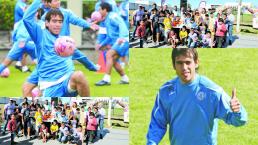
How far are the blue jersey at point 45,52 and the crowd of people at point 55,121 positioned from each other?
1.07 feet

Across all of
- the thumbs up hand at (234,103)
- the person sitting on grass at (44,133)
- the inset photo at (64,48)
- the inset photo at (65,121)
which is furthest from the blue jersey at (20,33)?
the thumbs up hand at (234,103)

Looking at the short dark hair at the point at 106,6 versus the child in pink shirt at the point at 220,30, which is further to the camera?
the child in pink shirt at the point at 220,30

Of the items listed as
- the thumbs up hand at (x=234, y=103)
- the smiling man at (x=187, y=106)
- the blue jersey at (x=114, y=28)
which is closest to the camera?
the thumbs up hand at (x=234, y=103)

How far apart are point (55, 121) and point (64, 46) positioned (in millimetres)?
902

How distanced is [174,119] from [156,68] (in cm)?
281

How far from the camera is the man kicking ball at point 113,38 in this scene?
16.7 ft

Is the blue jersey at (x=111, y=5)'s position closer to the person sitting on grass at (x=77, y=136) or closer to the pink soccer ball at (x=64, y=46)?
the pink soccer ball at (x=64, y=46)

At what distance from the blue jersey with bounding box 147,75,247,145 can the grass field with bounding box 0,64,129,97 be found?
1.43 meters

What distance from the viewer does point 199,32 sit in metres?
5.51

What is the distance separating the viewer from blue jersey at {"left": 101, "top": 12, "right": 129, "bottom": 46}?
5.09 m

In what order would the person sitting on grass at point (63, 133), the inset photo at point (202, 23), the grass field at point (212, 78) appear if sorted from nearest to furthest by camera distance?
the person sitting on grass at point (63, 133) → the inset photo at point (202, 23) → the grass field at point (212, 78)

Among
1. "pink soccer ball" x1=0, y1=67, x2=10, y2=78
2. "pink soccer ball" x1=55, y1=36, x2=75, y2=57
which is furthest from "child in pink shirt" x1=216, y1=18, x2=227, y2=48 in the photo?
"pink soccer ball" x1=0, y1=67, x2=10, y2=78

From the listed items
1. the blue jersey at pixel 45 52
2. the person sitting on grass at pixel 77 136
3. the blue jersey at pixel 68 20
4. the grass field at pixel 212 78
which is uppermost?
the blue jersey at pixel 68 20

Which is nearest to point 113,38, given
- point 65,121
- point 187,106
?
point 65,121
